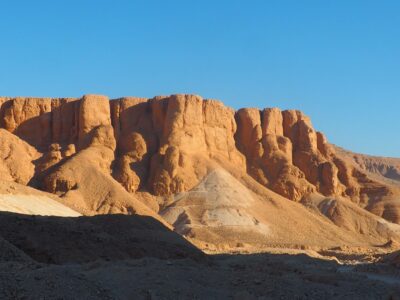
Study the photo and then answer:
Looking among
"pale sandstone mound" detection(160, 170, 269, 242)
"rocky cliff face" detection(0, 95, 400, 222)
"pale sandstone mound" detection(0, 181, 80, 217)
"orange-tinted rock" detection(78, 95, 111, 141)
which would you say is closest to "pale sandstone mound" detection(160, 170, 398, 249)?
"pale sandstone mound" detection(160, 170, 269, 242)

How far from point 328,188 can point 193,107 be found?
16277 mm

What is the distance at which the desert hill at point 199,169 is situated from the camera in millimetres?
58656

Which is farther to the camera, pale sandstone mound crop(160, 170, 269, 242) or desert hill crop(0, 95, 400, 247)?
desert hill crop(0, 95, 400, 247)

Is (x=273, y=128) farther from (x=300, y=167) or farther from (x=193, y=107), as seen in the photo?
(x=193, y=107)

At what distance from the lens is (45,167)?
204ft

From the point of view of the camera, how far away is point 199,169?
6531 centimetres

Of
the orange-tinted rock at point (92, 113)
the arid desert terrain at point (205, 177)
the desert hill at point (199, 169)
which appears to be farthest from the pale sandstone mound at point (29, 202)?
the orange-tinted rock at point (92, 113)

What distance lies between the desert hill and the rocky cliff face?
11 centimetres

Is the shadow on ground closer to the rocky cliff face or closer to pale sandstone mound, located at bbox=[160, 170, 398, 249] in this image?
pale sandstone mound, located at bbox=[160, 170, 398, 249]

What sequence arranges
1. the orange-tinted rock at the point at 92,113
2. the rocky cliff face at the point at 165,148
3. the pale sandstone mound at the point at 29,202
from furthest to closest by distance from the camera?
the orange-tinted rock at the point at 92,113 < the rocky cliff face at the point at 165,148 < the pale sandstone mound at the point at 29,202

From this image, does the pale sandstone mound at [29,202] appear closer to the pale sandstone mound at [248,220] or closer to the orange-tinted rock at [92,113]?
the pale sandstone mound at [248,220]

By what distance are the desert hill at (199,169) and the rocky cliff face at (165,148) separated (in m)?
0.11

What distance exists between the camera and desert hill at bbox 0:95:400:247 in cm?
5866

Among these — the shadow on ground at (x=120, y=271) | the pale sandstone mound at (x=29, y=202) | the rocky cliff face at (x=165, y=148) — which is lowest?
the shadow on ground at (x=120, y=271)
